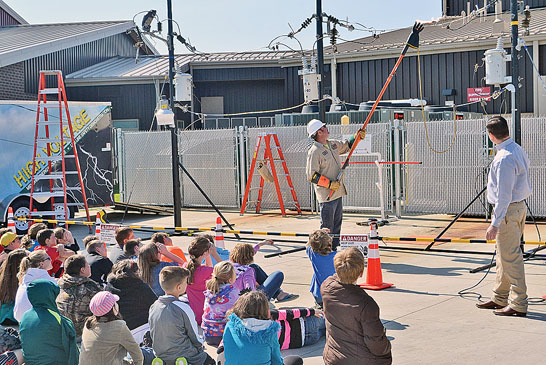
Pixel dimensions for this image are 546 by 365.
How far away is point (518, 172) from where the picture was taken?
307 inches

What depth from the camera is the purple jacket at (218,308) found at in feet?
22.9

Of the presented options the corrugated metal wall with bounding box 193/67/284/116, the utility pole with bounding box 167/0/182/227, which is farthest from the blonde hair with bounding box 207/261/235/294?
the corrugated metal wall with bounding box 193/67/284/116

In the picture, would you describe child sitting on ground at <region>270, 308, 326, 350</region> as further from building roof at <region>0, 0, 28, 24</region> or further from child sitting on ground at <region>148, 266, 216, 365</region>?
building roof at <region>0, 0, 28, 24</region>

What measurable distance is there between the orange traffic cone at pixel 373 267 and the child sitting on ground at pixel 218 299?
9.63 ft

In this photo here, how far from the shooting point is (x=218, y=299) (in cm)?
698

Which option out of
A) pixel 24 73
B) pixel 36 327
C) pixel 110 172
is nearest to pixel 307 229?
pixel 110 172

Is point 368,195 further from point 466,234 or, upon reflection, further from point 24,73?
point 24,73

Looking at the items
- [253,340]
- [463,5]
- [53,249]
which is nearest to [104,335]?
[253,340]

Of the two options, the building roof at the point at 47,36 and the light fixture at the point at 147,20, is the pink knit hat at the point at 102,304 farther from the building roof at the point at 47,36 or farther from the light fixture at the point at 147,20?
the building roof at the point at 47,36

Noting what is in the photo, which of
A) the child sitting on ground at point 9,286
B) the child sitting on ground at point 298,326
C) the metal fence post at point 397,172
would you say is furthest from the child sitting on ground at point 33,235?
the metal fence post at point 397,172

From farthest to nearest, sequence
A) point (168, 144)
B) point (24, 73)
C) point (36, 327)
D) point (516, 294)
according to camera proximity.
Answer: point (24, 73)
point (168, 144)
point (516, 294)
point (36, 327)

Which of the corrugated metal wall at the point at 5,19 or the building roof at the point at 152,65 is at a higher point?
the corrugated metal wall at the point at 5,19

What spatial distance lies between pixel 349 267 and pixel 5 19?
40.0m

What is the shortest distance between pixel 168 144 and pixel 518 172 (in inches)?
604
